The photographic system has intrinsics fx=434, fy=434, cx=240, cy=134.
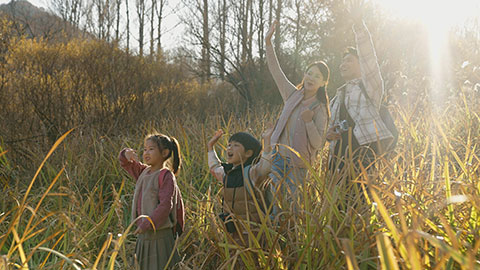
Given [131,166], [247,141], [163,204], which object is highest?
[247,141]

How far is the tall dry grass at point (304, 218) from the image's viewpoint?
143 cm

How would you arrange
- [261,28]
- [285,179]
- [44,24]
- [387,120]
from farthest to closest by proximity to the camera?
1. [44,24]
2. [261,28]
3. [387,120]
4. [285,179]

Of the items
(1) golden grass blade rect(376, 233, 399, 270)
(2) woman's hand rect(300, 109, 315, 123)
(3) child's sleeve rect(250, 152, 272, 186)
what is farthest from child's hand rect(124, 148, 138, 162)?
(1) golden grass blade rect(376, 233, 399, 270)

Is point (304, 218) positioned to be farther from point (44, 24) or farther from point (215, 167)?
point (44, 24)

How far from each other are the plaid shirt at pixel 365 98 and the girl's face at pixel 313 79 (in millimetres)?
288

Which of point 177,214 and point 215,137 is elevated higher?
point 215,137

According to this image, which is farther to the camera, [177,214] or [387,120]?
[387,120]

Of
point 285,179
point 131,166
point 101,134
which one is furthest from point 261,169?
point 101,134

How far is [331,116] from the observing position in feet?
11.0

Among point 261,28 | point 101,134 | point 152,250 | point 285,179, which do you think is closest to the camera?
point 285,179

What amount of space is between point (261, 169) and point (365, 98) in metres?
1.11

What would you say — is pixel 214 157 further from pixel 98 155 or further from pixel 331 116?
pixel 98 155

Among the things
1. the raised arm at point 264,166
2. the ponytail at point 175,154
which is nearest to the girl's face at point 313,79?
the raised arm at point 264,166

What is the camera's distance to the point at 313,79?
3.08 meters
